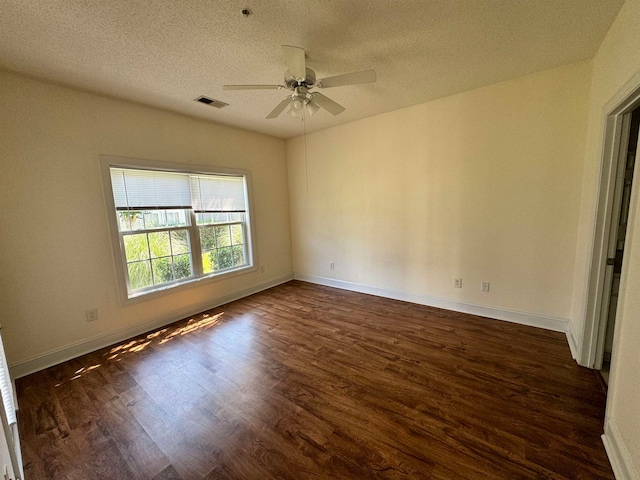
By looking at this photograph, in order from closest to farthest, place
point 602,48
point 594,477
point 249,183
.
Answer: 1. point 594,477
2. point 602,48
3. point 249,183

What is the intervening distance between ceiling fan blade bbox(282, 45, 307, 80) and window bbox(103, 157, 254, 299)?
7.18ft

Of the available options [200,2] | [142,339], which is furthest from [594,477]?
[142,339]

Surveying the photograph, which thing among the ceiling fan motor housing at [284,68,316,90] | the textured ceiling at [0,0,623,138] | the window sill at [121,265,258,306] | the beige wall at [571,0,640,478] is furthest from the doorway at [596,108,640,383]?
the window sill at [121,265,258,306]

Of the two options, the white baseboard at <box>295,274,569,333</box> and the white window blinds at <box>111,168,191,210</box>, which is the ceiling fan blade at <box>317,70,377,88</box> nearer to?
the white window blinds at <box>111,168,191,210</box>

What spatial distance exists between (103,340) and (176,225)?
4.78ft

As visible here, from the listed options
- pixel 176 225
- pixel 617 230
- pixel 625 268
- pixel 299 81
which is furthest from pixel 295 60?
A: pixel 617 230

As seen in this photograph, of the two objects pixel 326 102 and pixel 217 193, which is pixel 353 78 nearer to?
pixel 326 102

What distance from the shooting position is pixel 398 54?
2.10 m

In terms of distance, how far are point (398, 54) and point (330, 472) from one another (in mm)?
2930

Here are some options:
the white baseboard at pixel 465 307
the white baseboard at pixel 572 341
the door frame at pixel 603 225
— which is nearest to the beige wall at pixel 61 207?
the white baseboard at pixel 465 307

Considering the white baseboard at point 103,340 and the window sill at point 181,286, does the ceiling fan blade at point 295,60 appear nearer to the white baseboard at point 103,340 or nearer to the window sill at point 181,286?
the window sill at point 181,286

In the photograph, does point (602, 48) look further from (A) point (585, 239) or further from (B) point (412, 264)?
(B) point (412, 264)

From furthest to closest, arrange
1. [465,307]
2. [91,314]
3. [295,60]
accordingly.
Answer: [465,307], [91,314], [295,60]

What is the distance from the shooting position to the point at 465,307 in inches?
125
